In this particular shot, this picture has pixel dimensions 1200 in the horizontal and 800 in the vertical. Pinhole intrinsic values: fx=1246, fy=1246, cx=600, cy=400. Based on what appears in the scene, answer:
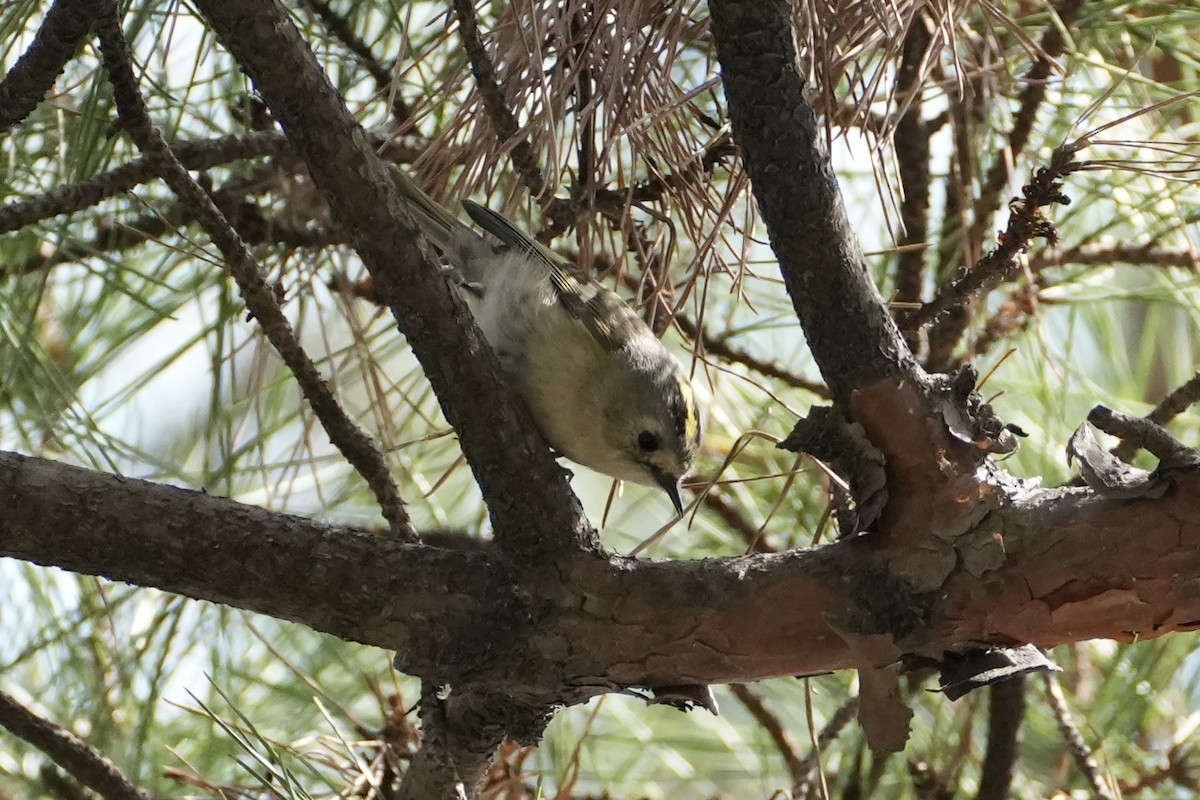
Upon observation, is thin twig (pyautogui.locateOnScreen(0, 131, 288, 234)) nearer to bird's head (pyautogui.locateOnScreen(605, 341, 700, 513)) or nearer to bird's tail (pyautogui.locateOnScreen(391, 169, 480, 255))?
bird's tail (pyautogui.locateOnScreen(391, 169, 480, 255))

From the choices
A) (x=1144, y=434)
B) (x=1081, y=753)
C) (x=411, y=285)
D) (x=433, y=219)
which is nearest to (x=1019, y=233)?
(x=1144, y=434)

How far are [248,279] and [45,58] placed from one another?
1.04 feet

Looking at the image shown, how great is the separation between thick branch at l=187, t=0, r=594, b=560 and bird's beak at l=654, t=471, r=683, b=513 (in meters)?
0.64

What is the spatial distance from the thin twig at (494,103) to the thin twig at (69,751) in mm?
837

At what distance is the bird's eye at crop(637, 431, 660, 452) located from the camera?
1.92 metres

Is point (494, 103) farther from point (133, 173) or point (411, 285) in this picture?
Result: point (133, 173)

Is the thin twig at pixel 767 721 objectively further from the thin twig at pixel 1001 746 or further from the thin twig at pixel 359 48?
the thin twig at pixel 359 48

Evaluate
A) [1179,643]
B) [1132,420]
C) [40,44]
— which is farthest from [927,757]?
[40,44]

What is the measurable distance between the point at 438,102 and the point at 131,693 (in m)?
1.19

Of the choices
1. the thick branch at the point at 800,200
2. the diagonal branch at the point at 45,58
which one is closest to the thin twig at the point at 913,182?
the thick branch at the point at 800,200

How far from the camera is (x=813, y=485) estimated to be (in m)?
2.25

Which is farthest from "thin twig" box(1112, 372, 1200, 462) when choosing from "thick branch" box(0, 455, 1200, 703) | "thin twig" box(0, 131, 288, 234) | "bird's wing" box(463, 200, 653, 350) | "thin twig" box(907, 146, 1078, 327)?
"thin twig" box(0, 131, 288, 234)

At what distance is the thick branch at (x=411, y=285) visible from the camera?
3.54ft

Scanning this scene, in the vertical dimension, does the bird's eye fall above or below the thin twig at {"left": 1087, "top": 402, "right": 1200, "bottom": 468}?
above
